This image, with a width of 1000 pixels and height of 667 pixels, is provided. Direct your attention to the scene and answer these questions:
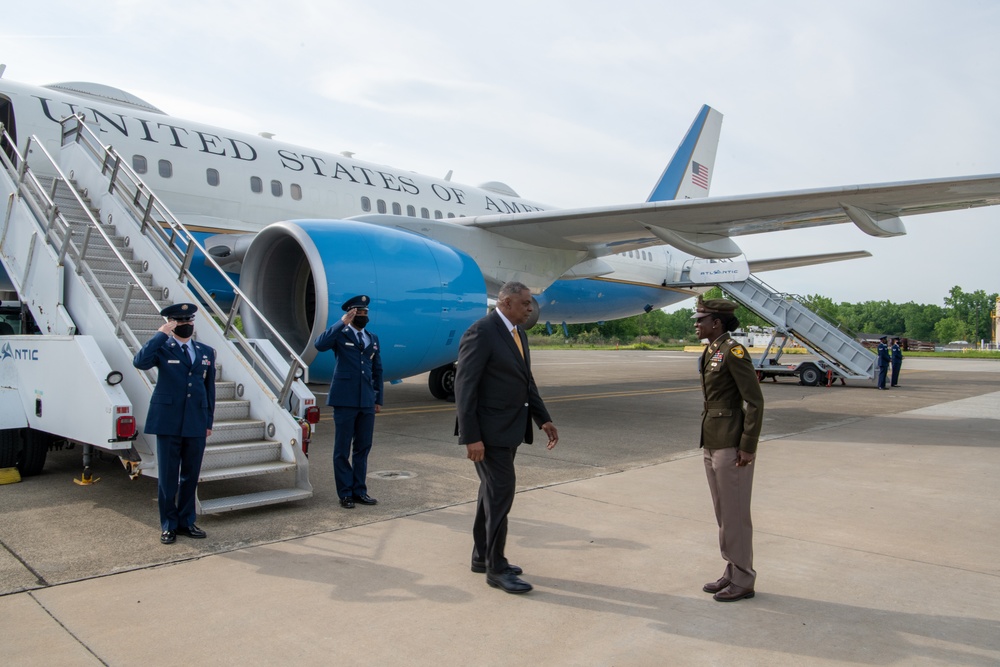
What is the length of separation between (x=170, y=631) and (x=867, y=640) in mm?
2854

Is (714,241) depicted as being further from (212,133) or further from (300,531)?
(300,531)

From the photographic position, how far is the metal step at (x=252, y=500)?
4703mm

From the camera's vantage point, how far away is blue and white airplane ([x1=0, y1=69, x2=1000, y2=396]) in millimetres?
7781

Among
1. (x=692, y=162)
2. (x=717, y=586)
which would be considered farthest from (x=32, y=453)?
(x=692, y=162)

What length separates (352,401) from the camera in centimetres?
535

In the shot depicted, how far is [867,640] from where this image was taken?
3090 millimetres

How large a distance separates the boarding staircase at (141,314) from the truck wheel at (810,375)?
1527 cm

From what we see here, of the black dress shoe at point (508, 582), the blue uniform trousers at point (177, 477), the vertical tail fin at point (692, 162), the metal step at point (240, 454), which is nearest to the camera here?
the black dress shoe at point (508, 582)

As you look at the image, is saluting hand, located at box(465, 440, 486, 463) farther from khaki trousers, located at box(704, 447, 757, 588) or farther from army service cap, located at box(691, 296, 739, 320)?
army service cap, located at box(691, 296, 739, 320)

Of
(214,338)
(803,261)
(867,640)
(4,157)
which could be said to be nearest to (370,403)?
(214,338)

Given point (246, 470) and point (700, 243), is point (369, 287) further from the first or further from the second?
point (700, 243)

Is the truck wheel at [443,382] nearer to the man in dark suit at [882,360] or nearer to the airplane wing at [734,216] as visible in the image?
the airplane wing at [734,216]

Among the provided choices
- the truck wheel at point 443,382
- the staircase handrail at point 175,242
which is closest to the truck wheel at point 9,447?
the staircase handrail at point 175,242

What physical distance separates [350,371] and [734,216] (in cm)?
647
